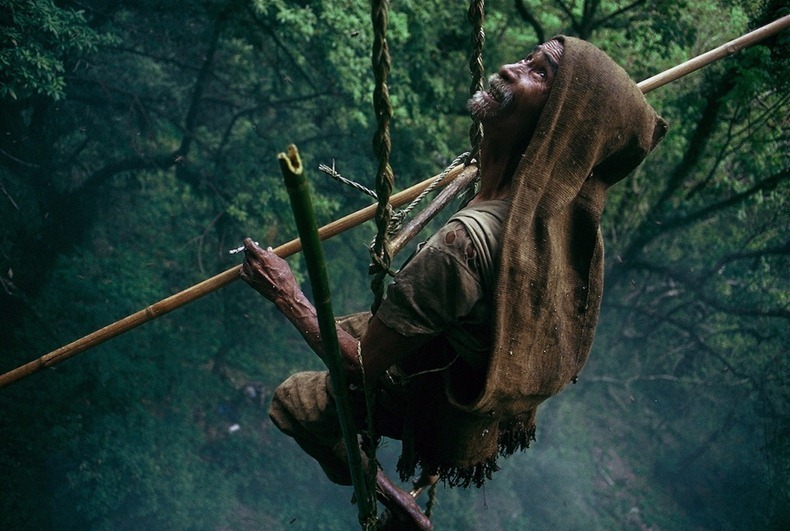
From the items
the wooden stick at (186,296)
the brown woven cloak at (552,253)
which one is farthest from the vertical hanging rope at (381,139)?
the wooden stick at (186,296)

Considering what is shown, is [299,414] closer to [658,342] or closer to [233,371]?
[233,371]

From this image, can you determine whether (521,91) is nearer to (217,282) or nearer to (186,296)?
(217,282)

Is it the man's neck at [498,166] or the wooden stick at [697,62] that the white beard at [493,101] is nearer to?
the man's neck at [498,166]

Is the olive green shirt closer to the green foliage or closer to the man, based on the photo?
the man

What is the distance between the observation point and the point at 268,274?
2.05 m

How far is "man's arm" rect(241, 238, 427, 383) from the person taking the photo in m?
1.78

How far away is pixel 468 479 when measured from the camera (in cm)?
220

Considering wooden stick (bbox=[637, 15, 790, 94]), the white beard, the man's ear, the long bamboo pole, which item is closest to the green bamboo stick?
the long bamboo pole

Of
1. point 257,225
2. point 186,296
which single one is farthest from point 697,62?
point 257,225

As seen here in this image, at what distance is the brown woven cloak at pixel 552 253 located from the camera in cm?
175

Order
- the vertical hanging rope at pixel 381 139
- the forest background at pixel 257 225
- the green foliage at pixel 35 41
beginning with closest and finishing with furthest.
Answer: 1. the vertical hanging rope at pixel 381 139
2. the green foliage at pixel 35 41
3. the forest background at pixel 257 225

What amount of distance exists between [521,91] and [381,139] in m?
0.74

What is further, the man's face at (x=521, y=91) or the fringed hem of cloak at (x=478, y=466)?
the fringed hem of cloak at (x=478, y=466)

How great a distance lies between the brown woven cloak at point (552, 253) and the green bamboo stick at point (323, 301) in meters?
0.25
